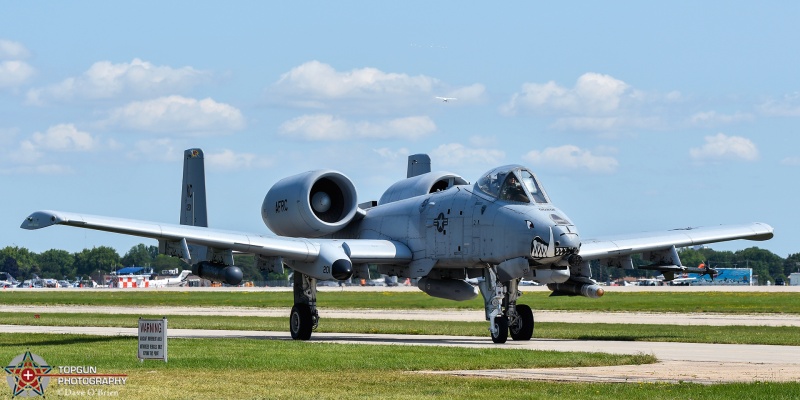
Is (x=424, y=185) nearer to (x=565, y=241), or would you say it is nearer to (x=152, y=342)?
(x=565, y=241)

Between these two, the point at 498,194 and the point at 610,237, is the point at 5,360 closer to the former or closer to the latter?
the point at 498,194

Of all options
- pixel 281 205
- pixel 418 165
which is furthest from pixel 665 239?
pixel 281 205

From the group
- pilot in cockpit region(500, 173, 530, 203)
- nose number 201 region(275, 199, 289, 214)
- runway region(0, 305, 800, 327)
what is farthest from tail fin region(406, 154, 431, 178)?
pilot in cockpit region(500, 173, 530, 203)

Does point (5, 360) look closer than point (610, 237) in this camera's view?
Yes

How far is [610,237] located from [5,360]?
1700 cm

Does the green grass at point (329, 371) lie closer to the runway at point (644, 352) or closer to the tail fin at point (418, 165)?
the runway at point (644, 352)

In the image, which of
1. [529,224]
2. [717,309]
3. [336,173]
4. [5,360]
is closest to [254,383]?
[5,360]

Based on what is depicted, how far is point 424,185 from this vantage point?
34375 mm

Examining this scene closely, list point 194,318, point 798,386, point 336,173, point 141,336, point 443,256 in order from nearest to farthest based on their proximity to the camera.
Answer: point 798,386 → point 141,336 → point 443,256 → point 336,173 → point 194,318

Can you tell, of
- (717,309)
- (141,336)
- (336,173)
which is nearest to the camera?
(141,336)

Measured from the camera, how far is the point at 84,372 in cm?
2000

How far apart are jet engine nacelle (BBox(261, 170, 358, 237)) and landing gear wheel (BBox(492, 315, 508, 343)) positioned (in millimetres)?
7158

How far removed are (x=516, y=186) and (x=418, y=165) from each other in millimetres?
10573

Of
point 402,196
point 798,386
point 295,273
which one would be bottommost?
point 798,386
